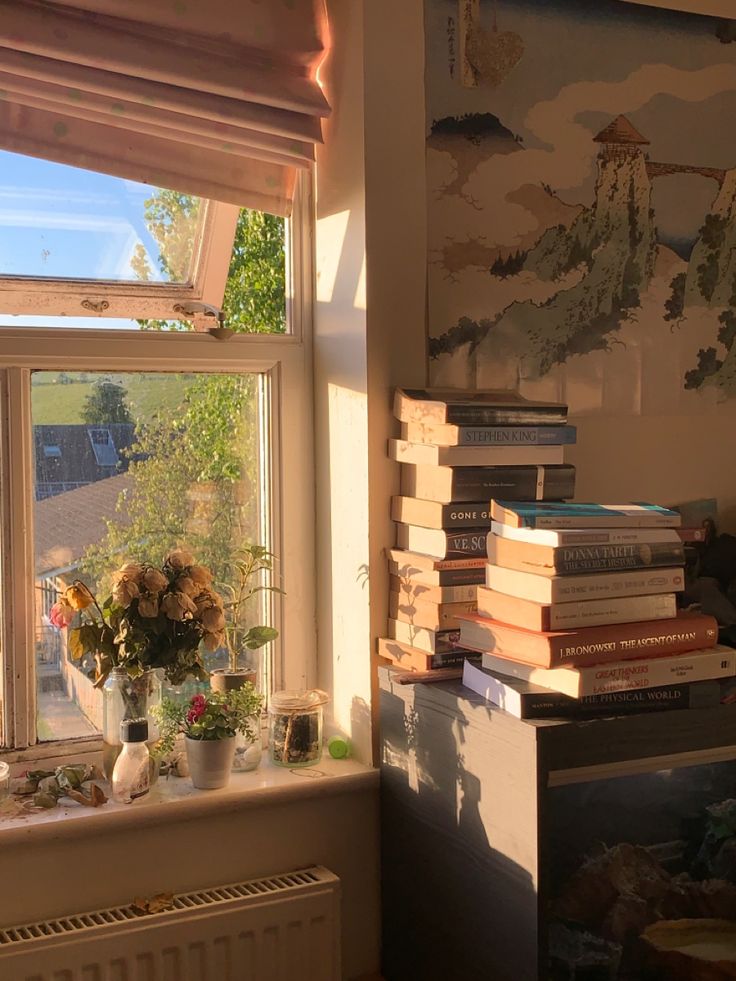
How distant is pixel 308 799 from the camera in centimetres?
192

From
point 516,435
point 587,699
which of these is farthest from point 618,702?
point 516,435

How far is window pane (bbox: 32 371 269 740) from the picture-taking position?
77.0 inches

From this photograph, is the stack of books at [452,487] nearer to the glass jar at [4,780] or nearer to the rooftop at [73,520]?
the rooftop at [73,520]

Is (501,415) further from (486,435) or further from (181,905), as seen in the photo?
(181,905)

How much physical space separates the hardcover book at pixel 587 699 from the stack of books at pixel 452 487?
19 cm

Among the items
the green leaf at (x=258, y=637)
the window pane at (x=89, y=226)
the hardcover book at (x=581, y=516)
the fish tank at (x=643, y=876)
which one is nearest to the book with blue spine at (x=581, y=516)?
the hardcover book at (x=581, y=516)

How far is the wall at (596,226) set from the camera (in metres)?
2.01

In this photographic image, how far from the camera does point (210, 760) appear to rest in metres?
1.86

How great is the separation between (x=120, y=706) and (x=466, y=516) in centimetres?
67

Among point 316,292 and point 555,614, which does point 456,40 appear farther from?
point 555,614

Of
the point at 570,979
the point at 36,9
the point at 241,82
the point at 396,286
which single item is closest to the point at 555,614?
the point at 570,979

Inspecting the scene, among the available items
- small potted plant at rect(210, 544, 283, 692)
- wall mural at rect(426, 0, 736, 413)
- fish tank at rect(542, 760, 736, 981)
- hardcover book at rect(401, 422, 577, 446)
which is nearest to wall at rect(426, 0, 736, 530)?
wall mural at rect(426, 0, 736, 413)

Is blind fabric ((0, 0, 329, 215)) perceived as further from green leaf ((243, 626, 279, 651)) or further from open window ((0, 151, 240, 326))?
green leaf ((243, 626, 279, 651))

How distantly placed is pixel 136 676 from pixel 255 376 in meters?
0.61
